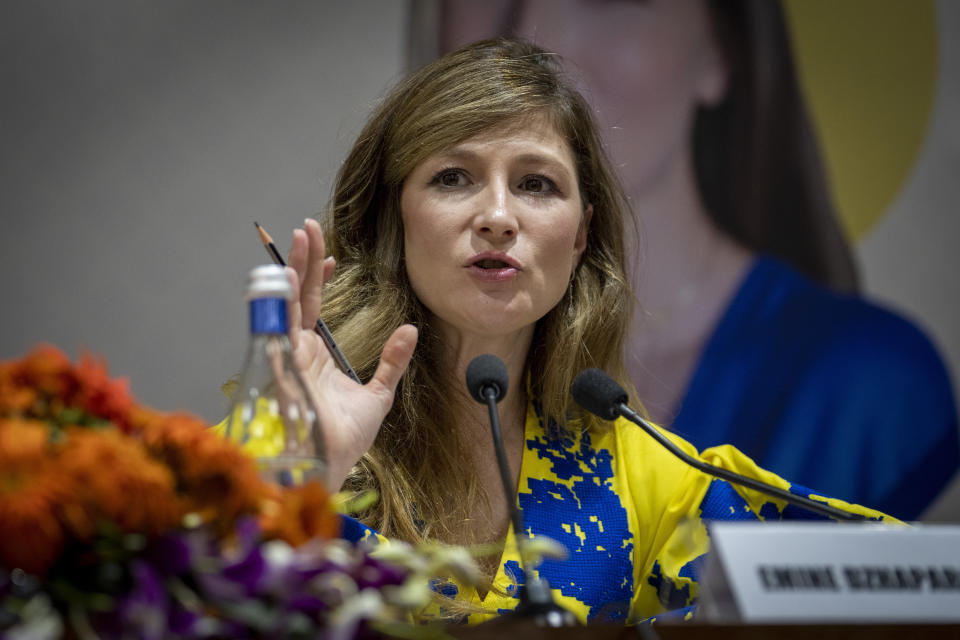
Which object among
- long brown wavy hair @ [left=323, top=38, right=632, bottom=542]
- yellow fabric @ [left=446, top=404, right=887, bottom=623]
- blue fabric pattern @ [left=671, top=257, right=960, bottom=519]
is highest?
long brown wavy hair @ [left=323, top=38, right=632, bottom=542]

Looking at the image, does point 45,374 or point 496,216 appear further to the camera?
point 496,216

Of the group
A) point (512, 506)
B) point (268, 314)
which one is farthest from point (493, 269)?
point (268, 314)

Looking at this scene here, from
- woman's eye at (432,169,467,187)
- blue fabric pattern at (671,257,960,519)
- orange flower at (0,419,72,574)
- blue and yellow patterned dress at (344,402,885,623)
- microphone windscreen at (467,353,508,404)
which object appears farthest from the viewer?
blue fabric pattern at (671,257,960,519)

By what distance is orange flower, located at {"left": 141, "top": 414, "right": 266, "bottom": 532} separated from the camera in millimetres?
574

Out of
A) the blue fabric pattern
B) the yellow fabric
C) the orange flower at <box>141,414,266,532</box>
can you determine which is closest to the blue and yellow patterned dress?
the yellow fabric

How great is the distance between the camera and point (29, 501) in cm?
51

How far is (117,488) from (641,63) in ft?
8.62

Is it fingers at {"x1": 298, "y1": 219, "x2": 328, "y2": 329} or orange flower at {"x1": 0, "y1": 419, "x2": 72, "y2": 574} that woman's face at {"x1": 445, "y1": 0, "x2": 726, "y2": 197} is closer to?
fingers at {"x1": 298, "y1": 219, "x2": 328, "y2": 329}

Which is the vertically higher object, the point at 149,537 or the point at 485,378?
the point at 149,537

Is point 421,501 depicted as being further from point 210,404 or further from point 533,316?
point 210,404

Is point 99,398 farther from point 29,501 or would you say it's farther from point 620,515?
point 620,515

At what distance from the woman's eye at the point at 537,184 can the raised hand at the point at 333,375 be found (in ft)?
1.62

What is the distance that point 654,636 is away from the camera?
2.08 feet

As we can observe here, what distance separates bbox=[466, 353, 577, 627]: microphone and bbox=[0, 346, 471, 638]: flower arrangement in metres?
0.15
